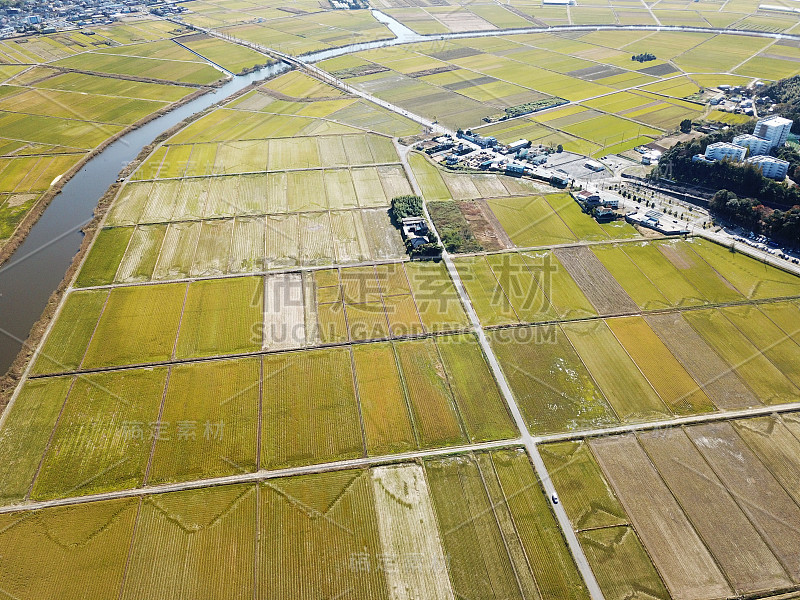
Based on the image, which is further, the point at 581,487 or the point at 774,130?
the point at 774,130

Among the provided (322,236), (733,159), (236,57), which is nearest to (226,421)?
(322,236)

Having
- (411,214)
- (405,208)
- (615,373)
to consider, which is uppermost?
(405,208)

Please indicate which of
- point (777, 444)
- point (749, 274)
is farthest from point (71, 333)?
point (749, 274)

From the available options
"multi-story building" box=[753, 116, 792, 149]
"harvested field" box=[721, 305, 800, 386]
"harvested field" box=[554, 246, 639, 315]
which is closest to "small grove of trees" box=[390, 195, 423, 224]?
"harvested field" box=[554, 246, 639, 315]

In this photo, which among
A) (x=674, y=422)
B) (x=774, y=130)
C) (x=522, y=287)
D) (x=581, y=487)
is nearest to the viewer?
(x=581, y=487)

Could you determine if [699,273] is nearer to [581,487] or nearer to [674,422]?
[674,422]

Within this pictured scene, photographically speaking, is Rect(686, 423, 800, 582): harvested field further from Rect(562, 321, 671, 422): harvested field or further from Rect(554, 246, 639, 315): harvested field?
Rect(554, 246, 639, 315): harvested field

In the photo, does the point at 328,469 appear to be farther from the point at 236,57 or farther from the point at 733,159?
the point at 236,57
